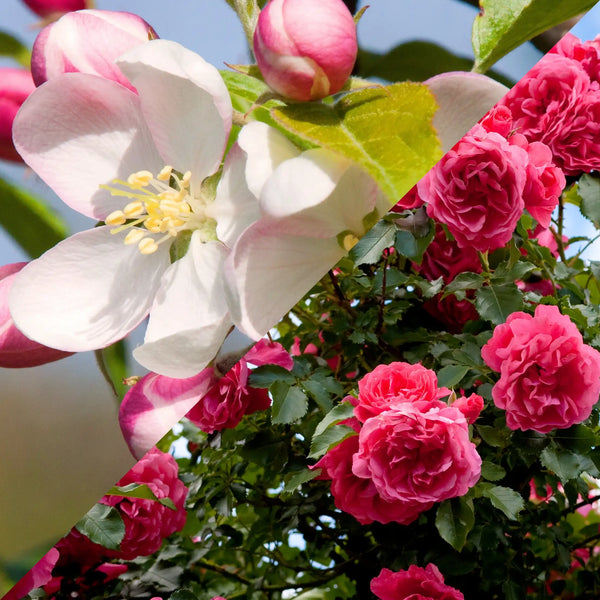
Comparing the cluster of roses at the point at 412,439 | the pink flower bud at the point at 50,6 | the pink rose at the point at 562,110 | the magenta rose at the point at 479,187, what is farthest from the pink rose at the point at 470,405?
the pink flower bud at the point at 50,6

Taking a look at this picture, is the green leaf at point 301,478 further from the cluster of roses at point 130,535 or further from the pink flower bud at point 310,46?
the pink flower bud at point 310,46

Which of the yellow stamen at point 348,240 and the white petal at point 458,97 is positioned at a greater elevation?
the white petal at point 458,97

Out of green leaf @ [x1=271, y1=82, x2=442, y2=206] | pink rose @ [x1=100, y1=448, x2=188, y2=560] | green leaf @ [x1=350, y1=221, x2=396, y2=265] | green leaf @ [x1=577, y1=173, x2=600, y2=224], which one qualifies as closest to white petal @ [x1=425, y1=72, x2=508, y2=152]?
green leaf @ [x1=271, y1=82, x2=442, y2=206]

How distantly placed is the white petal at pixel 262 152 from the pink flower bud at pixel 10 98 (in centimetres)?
11

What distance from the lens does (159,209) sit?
0.35 meters

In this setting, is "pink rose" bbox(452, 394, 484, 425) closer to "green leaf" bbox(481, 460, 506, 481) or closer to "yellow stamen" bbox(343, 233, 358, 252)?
"green leaf" bbox(481, 460, 506, 481)

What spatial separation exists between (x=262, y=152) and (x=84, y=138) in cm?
9

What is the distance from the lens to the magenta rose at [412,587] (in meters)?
0.55

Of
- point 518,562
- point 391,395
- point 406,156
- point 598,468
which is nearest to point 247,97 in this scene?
point 406,156

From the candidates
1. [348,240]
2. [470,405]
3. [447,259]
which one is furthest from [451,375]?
[348,240]

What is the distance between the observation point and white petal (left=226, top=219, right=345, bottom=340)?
33cm

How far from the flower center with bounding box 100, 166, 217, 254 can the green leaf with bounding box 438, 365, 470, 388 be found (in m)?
0.25

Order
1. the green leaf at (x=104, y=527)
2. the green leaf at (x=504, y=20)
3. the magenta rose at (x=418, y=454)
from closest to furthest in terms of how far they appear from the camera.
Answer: the green leaf at (x=504, y=20) < the magenta rose at (x=418, y=454) < the green leaf at (x=104, y=527)

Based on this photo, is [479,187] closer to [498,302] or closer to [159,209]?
[498,302]
